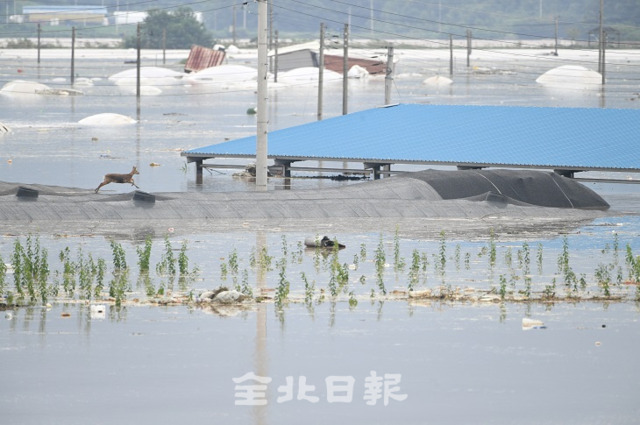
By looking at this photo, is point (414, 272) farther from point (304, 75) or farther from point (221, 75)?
point (221, 75)

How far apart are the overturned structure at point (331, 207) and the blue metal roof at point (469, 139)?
119 inches

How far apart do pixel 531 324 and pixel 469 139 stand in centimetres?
1477

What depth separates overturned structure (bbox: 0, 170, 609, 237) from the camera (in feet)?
63.8

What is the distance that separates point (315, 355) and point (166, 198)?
355 inches

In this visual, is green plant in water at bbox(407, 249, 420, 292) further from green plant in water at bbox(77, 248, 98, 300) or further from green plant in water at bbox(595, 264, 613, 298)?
green plant in water at bbox(77, 248, 98, 300)

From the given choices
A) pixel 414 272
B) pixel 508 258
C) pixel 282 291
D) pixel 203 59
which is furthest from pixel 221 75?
pixel 282 291

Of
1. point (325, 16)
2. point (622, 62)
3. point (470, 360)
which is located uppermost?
point (325, 16)

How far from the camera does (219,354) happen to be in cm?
1154

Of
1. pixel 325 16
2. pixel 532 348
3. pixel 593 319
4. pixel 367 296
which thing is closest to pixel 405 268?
pixel 367 296

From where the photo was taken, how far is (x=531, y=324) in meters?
12.9

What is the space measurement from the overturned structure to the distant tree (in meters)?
116

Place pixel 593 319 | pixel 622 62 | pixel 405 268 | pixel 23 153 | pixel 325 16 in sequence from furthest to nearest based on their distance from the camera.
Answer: pixel 325 16
pixel 622 62
pixel 23 153
pixel 405 268
pixel 593 319

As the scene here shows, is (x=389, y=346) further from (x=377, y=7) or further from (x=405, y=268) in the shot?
(x=377, y=7)

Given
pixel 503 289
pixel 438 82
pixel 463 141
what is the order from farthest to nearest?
pixel 438 82 < pixel 463 141 < pixel 503 289
